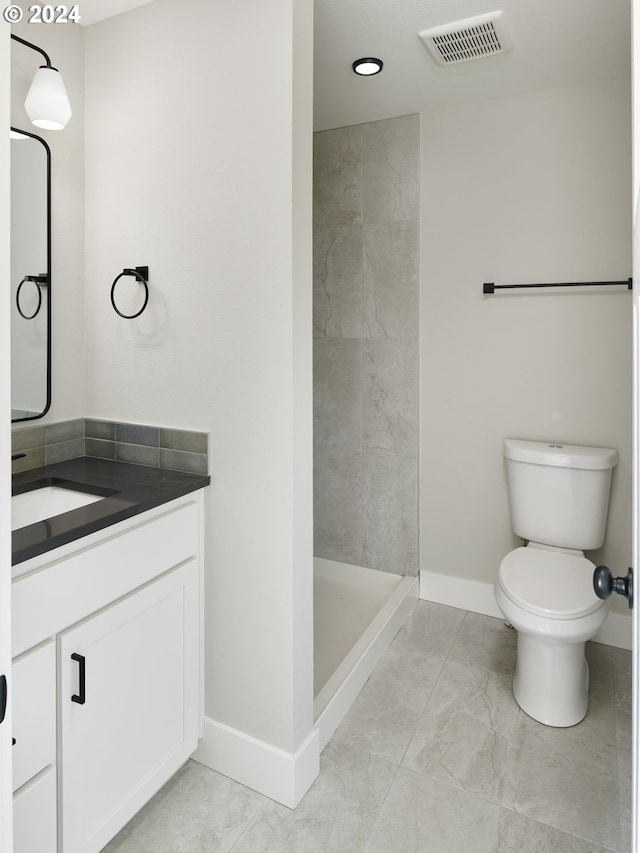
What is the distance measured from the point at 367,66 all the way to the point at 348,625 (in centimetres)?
234

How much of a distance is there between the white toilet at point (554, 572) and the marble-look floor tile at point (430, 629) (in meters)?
0.38

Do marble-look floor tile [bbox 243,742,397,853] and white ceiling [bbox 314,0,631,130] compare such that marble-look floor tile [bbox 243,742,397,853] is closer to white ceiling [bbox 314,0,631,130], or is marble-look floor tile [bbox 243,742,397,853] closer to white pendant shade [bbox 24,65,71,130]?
white pendant shade [bbox 24,65,71,130]

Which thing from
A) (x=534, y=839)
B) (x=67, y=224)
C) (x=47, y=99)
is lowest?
(x=534, y=839)

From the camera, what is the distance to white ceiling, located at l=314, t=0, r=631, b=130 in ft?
6.06

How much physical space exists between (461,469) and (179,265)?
168cm

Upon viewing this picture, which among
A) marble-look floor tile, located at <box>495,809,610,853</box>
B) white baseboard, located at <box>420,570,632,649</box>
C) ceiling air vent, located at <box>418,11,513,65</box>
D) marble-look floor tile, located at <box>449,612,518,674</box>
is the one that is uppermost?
ceiling air vent, located at <box>418,11,513,65</box>

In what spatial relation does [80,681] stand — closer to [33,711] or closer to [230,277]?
[33,711]

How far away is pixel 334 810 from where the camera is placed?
167 cm

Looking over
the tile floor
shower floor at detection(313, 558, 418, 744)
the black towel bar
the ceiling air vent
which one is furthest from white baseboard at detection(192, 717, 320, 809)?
the ceiling air vent

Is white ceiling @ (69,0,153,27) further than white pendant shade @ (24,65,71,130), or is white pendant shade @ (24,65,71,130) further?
white ceiling @ (69,0,153,27)

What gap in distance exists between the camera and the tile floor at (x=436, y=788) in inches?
62.1

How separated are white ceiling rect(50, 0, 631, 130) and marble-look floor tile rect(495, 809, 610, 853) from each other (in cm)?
243

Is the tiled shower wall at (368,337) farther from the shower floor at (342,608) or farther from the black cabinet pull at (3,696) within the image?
the black cabinet pull at (3,696)

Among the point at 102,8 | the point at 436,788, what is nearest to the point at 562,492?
the point at 436,788
